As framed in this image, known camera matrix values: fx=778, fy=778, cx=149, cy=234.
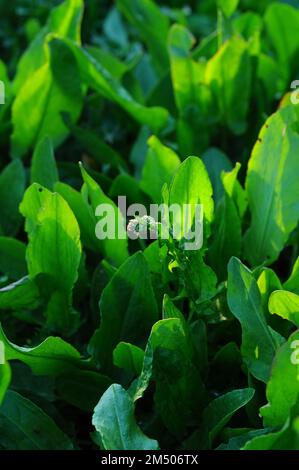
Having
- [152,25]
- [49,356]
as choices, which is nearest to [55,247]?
[49,356]

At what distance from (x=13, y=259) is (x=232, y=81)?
769 millimetres

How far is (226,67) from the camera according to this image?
204cm

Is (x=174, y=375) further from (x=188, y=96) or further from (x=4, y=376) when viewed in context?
(x=188, y=96)

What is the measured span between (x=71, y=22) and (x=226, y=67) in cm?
46

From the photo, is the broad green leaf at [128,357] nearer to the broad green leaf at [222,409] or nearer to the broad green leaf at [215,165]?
the broad green leaf at [222,409]

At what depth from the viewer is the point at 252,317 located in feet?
4.57

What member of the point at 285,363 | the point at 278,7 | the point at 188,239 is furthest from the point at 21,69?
the point at 285,363

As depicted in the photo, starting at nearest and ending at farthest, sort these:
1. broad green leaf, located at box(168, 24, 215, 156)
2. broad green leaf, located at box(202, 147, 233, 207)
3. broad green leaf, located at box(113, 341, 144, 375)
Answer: broad green leaf, located at box(113, 341, 144, 375) < broad green leaf, located at box(202, 147, 233, 207) < broad green leaf, located at box(168, 24, 215, 156)

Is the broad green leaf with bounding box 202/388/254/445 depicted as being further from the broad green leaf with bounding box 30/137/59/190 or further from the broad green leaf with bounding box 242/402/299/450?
the broad green leaf with bounding box 30/137/59/190

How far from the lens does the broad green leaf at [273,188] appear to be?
1610 mm

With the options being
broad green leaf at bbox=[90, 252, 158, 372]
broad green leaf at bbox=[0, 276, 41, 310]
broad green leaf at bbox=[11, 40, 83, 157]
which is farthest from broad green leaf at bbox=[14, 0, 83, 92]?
broad green leaf at bbox=[90, 252, 158, 372]

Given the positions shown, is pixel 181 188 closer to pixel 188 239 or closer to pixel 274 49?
pixel 188 239

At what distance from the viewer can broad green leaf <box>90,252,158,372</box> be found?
1.51 m

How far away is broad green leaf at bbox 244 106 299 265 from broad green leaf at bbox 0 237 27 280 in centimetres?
50
